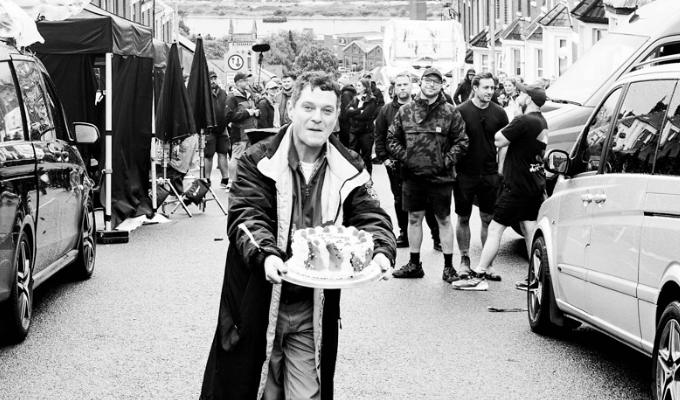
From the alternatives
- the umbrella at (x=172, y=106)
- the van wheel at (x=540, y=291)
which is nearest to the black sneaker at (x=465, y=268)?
the van wheel at (x=540, y=291)

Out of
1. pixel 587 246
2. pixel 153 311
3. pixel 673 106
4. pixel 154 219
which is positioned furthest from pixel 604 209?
pixel 154 219

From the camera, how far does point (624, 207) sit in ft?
23.4

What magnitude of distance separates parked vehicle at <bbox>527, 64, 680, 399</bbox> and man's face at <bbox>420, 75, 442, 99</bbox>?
253 centimetres

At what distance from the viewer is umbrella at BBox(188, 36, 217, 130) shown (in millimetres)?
19016

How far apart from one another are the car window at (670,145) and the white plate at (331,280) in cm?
245

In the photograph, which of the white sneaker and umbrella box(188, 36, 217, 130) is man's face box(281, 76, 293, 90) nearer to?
umbrella box(188, 36, 217, 130)

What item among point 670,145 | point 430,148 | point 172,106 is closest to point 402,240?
point 430,148

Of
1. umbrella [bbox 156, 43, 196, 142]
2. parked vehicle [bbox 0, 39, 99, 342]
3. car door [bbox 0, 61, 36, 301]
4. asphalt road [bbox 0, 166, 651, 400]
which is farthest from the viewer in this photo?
umbrella [bbox 156, 43, 196, 142]

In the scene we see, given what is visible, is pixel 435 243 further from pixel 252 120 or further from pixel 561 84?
pixel 252 120

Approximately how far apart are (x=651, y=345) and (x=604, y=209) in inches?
45.6

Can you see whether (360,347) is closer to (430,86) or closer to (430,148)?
(430,148)

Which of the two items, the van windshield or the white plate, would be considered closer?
the white plate

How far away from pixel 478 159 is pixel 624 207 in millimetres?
4971

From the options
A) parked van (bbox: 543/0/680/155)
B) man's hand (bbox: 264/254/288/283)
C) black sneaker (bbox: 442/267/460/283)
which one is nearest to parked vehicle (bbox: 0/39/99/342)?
black sneaker (bbox: 442/267/460/283)
